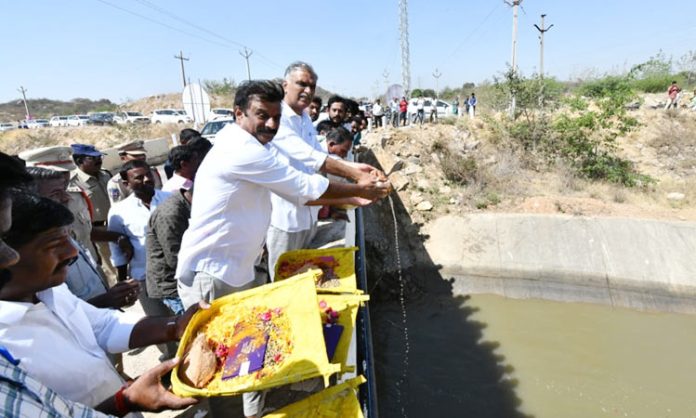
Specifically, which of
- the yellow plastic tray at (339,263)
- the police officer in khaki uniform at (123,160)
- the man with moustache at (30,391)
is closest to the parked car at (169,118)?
the police officer in khaki uniform at (123,160)

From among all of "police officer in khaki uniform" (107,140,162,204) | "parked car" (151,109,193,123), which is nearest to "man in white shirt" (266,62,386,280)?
"police officer in khaki uniform" (107,140,162,204)

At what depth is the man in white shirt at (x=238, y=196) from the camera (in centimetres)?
184

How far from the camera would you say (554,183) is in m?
10.6

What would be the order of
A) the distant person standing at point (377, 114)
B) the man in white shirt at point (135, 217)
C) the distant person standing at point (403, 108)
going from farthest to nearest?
1. the distant person standing at point (403, 108)
2. the distant person standing at point (377, 114)
3. the man in white shirt at point (135, 217)

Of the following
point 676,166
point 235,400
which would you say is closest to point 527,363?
point 235,400

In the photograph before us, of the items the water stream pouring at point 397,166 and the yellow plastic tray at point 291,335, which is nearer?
the yellow plastic tray at point 291,335

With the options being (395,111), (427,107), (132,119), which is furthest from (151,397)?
(132,119)

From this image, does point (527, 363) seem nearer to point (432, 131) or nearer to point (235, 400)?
point (235, 400)

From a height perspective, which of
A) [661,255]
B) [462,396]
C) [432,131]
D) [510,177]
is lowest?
[462,396]

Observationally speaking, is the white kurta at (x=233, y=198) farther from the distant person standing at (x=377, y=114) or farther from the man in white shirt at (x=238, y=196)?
the distant person standing at (x=377, y=114)

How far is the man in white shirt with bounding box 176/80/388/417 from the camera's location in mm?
Answer: 1840

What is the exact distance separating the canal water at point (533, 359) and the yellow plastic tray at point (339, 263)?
4017 millimetres

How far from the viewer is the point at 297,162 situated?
2512 mm

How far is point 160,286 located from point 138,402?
54.1 inches
